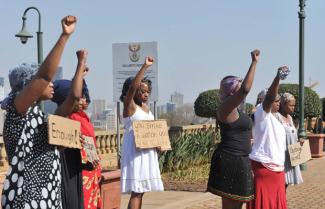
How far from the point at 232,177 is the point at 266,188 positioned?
0.83 meters

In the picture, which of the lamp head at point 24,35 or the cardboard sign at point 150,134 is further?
the lamp head at point 24,35

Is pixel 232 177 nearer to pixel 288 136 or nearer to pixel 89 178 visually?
pixel 89 178

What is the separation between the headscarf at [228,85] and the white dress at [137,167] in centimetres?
103

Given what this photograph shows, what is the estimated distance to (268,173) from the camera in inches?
256

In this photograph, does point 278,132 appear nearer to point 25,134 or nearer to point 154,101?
point 25,134

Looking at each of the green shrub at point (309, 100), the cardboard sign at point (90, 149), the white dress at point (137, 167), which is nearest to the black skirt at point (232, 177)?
the white dress at point (137, 167)

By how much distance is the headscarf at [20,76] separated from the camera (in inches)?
150

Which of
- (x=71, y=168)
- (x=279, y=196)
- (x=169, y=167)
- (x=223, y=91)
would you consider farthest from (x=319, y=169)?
(x=71, y=168)

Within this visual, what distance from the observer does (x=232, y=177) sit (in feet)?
19.0

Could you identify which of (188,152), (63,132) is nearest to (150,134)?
(63,132)

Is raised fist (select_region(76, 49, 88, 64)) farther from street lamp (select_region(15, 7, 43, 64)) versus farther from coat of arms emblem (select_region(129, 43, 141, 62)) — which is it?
street lamp (select_region(15, 7, 43, 64))

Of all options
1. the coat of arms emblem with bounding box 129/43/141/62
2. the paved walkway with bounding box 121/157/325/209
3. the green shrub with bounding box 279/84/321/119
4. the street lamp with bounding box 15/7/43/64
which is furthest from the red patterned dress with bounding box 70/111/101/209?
the green shrub with bounding box 279/84/321/119

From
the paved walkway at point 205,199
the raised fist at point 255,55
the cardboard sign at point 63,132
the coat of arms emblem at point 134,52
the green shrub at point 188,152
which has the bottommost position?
the paved walkway at point 205,199

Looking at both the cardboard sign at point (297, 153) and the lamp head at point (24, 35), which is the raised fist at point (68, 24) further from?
the lamp head at point (24, 35)
